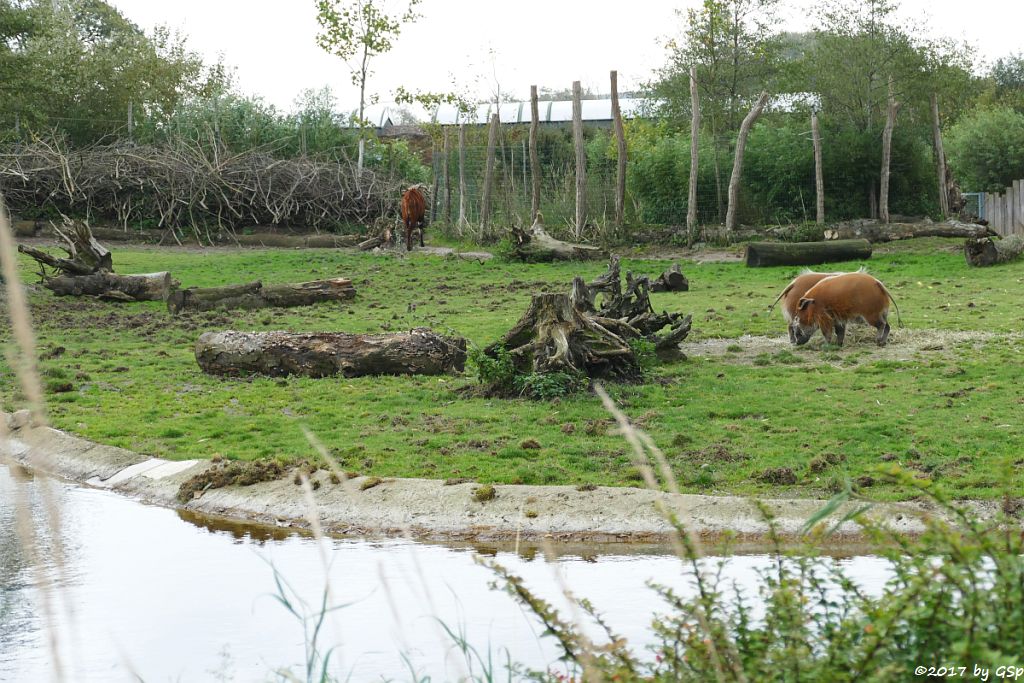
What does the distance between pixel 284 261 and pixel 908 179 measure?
47.0 ft

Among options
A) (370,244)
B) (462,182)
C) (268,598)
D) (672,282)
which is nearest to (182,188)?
(370,244)

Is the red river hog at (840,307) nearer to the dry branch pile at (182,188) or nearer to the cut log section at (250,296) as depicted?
the cut log section at (250,296)

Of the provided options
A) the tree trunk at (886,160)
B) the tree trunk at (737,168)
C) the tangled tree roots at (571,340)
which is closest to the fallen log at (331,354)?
the tangled tree roots at (571,340)

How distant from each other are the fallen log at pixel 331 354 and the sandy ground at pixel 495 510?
11.7ft

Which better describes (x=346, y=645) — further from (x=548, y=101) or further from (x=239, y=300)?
(x=548, y=101)

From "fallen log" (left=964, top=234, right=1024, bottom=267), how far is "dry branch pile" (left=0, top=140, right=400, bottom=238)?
16.6 metres

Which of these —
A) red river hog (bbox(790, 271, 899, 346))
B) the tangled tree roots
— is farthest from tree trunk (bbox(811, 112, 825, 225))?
the tangled tree roots

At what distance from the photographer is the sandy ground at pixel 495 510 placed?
691cm

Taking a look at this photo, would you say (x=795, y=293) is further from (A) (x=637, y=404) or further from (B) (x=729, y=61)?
(B) (x=729, y=61)

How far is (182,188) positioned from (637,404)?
2267cm

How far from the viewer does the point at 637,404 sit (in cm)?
1009

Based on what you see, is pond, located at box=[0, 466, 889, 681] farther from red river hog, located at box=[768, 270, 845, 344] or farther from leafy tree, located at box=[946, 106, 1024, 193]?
leafy tree, located at box=[946, 106, 1024, 193]

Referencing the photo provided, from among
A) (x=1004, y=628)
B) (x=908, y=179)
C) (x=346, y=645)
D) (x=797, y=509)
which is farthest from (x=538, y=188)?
(x=1004, y=628)

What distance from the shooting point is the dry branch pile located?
97.5 ft
